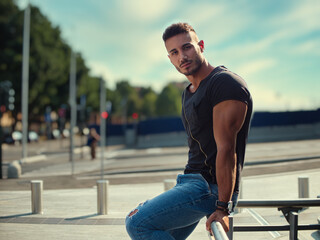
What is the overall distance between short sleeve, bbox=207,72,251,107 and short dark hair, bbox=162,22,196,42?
360mm

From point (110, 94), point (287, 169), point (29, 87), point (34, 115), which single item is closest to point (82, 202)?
point (287, 169)

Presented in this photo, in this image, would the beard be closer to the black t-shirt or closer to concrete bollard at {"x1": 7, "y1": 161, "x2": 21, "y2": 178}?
the black t-shirt

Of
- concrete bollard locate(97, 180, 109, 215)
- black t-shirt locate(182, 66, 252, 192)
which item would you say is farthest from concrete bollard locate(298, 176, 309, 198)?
black t-shirt locate(182, 66, 252, 192)

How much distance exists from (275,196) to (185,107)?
5531 mm

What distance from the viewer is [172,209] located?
1951 millimetres

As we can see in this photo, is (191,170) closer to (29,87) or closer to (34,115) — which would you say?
(29,87)

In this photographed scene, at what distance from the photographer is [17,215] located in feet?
20.5

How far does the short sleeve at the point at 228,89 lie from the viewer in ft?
6.23

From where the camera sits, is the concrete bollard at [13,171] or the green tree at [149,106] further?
the green tree at [149,106]

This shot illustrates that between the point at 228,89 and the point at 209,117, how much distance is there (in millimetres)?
213

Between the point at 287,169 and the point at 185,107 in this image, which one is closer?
the point at 185,107

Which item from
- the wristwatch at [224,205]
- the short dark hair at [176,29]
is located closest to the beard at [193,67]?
the short dark hair at [176,29]

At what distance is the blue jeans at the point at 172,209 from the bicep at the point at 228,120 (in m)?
0.26

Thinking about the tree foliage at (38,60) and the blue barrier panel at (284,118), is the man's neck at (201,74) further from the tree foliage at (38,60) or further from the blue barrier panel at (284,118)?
the tree foliage at (38,60)
